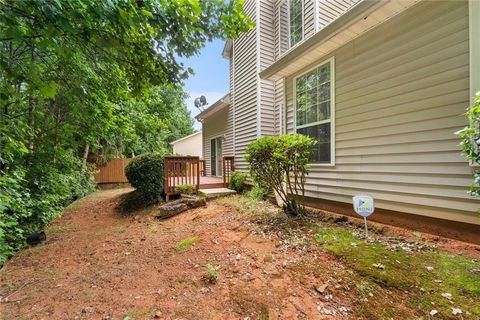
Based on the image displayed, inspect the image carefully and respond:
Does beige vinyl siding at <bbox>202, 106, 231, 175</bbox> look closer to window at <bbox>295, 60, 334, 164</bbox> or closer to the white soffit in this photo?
the white soffit

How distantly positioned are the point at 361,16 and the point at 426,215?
304 cm

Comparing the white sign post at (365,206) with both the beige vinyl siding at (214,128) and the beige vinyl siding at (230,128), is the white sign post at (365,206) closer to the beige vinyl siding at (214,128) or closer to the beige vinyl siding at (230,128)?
the beige vinyl siding at (230,128)

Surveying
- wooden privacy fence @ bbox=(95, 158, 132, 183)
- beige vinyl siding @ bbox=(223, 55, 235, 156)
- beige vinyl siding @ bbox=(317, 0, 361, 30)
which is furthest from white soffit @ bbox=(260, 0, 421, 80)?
wooden privacy fence @ bbox=(95, 158, 132, 183)

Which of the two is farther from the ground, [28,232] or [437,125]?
[437,125]

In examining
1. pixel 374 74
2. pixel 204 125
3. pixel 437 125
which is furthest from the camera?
pixel 204 125

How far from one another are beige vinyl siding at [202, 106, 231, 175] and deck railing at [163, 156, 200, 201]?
92.0 inches

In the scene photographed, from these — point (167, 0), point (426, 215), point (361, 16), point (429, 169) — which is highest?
point (361, 16)

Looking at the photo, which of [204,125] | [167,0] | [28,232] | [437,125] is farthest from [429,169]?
[204,125]

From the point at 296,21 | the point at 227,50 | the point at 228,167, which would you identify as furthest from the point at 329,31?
the point at 227,50

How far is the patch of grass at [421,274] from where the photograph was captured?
1849 mm

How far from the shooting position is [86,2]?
1.95 metres

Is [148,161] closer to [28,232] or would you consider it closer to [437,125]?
[28,232]

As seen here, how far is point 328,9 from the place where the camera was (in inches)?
228

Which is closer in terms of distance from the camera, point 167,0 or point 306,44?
point 167,0
